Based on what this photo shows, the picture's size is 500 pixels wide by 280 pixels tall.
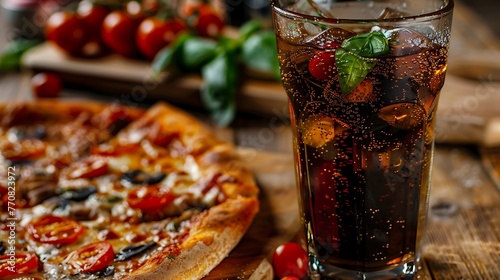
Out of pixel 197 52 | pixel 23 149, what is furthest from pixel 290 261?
pixel 197 52

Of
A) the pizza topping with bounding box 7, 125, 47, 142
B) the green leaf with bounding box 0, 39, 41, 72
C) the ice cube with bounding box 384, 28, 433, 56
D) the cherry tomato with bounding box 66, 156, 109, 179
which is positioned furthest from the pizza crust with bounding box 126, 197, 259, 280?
the green leaf with bounding box 0, 39, 41, 72

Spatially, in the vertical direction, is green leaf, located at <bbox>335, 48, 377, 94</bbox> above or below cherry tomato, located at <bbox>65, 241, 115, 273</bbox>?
above

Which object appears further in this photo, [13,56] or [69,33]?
[13,56]

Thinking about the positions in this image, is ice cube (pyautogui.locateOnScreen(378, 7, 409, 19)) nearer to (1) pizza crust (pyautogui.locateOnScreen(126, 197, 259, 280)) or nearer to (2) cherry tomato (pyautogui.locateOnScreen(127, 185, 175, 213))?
(1) pizza crust (pyautogui.locateOnScreen(126, 197, 259, 280))

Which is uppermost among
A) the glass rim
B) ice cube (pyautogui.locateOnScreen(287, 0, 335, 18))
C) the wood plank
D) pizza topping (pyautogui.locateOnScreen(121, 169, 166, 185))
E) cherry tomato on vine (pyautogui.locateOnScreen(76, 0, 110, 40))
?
the glass rim

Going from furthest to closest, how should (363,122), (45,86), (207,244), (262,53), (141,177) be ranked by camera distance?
(45,86)
(262,53)
(141,177)
(207,244)
(363,122)

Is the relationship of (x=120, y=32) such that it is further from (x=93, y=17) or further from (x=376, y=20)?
(x=376, y=20)

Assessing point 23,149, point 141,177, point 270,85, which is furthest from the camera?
point 270,85
